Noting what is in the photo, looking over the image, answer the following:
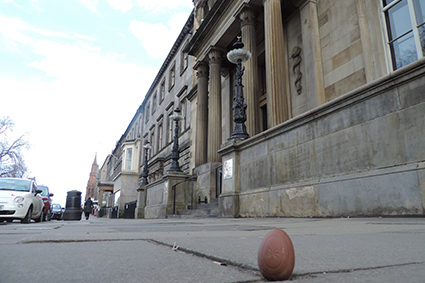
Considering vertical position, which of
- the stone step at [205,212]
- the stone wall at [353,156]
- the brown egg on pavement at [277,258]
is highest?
the stone wall at [353,156]

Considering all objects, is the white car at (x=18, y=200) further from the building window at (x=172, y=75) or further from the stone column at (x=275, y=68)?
the building window at (x=172, y=75)

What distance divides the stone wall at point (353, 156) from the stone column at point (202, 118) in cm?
957

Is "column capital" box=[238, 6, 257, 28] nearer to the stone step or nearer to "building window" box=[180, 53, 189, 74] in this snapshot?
the stone step

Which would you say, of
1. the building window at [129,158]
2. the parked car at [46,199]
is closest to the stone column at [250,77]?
the parked car at [46,199]

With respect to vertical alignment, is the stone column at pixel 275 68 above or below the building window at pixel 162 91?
below

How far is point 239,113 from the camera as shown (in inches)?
398

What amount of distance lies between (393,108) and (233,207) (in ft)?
17.2

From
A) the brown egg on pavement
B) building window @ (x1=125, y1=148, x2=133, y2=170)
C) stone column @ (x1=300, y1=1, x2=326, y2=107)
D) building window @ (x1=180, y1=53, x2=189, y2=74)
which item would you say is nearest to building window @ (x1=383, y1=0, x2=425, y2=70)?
stone column @ (x1=300, y1=1, x2=326, y2=107)

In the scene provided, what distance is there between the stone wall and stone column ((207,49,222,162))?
7.62 metres

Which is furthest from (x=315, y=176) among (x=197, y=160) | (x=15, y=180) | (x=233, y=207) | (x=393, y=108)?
(x=197, y=160)

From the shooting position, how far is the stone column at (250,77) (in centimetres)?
1315

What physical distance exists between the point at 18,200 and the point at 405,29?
13.1 m

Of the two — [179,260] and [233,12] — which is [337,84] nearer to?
[233,12]

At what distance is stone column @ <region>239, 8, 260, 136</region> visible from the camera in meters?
13.1
